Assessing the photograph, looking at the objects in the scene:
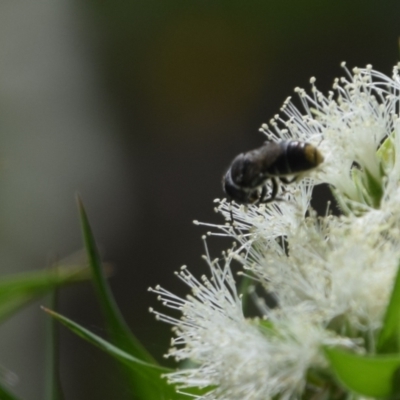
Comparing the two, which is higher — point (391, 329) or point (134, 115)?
point (134, 115)

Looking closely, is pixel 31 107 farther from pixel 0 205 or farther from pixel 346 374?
pixel 346 374

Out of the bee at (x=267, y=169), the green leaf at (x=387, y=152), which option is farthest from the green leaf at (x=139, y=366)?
the green leaf at (x=387, y=152)

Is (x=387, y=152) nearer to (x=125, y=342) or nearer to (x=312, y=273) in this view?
(x=312, y=273)

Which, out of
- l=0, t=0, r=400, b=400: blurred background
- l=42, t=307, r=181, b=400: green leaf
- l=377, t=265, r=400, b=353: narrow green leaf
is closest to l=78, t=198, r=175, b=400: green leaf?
l=42, t=307, r=181, b=400: green leaf

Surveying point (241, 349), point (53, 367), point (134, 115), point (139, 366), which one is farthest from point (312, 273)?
point (134, 115)

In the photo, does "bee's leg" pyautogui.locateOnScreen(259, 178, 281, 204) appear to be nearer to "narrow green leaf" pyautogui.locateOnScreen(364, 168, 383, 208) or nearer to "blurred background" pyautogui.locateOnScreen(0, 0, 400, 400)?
"narrow green leaf" pyautogui.locateOnScreen(364, 168, 383, 208)

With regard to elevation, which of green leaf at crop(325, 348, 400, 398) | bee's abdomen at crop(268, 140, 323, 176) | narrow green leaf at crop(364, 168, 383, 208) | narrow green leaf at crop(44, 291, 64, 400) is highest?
bee's abdomen at crop(268, 140, 323, 176)
